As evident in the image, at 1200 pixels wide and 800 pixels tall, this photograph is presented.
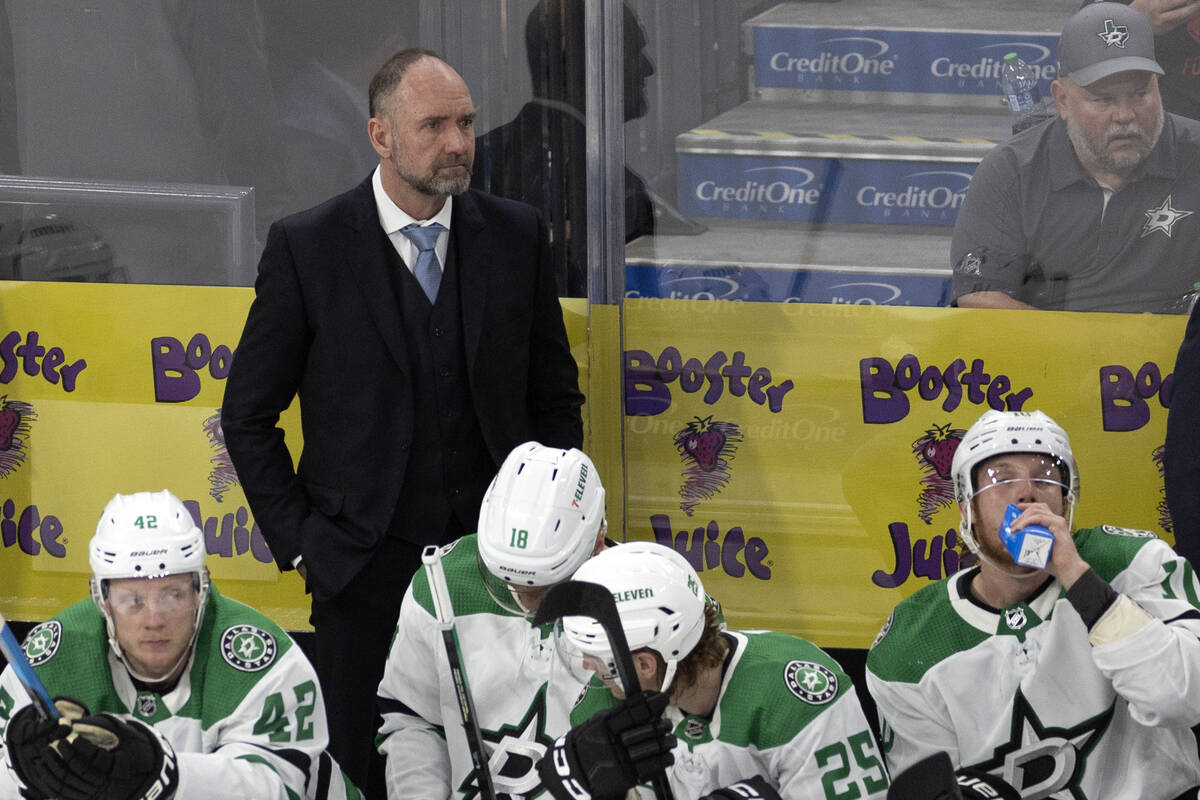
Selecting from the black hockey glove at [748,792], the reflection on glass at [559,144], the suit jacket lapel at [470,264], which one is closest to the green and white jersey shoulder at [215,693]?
the black hockey glove at [748,792]

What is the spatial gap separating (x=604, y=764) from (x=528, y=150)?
238 centimetres

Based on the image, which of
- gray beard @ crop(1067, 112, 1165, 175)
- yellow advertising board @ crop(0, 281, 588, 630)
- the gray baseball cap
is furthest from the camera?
yellow advertising board @ crop(0, 281, 588, 630)

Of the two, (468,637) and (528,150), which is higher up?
(528,150)

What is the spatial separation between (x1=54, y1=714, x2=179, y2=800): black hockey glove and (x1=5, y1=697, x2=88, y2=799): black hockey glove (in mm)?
13

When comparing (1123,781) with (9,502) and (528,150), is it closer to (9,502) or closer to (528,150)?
(528,150)

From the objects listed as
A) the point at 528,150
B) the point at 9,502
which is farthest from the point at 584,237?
the point at 9,502

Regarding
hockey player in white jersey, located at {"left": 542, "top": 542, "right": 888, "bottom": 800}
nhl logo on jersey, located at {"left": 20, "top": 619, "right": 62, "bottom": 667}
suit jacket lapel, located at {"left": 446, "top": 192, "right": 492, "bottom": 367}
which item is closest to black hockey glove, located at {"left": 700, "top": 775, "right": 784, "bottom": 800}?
hockey player in white jersey, located at {"left": 542, "top": 542, "right": 888, "bottom": 800}

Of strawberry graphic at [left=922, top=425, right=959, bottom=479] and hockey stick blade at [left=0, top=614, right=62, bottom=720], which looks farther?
strawberry graphic at [left=922, top=425, right=959, bottom=479]

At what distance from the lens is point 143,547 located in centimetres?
290

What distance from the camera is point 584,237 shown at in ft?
14.7

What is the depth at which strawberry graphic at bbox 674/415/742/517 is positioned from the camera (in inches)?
175

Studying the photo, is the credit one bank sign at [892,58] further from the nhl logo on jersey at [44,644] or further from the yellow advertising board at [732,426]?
the nhl logo on jersey at [44,644]

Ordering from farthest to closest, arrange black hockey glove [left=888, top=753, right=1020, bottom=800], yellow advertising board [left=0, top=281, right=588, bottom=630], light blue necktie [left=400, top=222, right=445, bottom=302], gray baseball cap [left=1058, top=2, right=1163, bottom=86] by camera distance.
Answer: yellow advertising board [left=0, top=281, right=588, bottom=630] < gray baseball cap [left=1058, top=2, right=1163, bottom=86] < light blue necktie [left=400, top=222, right=445, bottom=302] < black hockey glove [left=888, top=753, right=1020, bottom=800]

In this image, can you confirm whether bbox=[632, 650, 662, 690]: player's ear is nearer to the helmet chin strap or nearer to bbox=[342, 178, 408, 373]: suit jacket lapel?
the helmet chin strap
